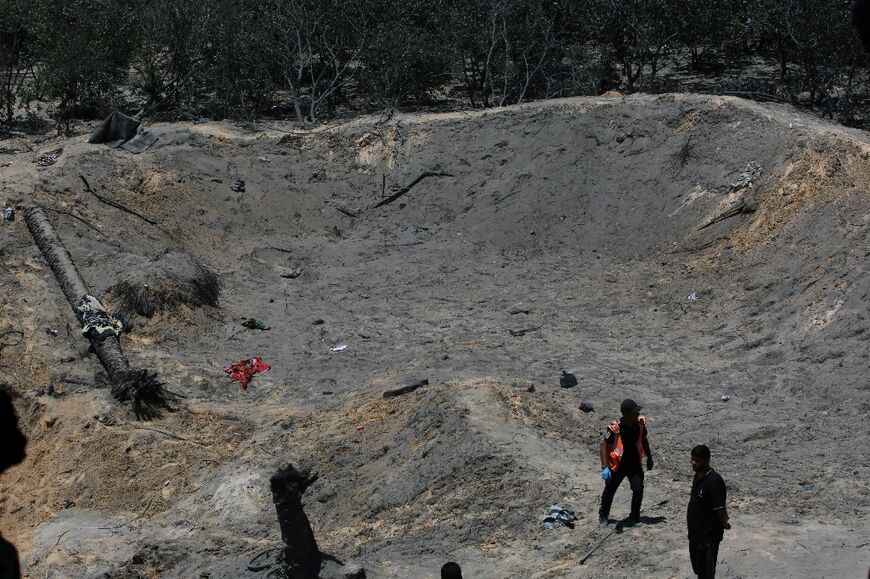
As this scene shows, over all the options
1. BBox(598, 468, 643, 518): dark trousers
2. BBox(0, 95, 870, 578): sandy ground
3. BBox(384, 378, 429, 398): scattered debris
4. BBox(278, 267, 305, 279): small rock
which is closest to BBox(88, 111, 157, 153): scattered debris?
BBox(0, 95, 870, 578): sandy ground

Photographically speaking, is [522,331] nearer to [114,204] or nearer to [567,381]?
[567,381]

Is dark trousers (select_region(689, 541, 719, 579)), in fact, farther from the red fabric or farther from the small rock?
the small rock

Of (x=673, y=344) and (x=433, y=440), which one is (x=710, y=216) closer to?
(x=673, y=344)

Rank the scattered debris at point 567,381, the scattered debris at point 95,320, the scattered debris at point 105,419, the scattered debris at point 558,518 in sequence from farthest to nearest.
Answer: the scattered debris at point 95,320
the scattered debris at point 567,381
the scattered debris at point 105,419
the scattered debris at point 558,518

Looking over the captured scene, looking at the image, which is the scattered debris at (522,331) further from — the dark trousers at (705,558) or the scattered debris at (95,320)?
the dark trousers at (705,558)

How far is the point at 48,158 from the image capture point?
61.4 ft

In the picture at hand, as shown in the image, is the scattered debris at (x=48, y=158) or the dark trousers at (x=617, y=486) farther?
the scattered debris at (x=48, y=158)

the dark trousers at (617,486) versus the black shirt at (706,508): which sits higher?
the black shirt at (706,508)

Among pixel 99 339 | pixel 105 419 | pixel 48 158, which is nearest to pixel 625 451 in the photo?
pixel 105 419

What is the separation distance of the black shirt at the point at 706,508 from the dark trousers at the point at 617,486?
1411mm

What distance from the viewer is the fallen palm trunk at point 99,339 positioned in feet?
42.6

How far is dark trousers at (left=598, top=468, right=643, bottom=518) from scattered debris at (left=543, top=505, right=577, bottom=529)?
0.41 m

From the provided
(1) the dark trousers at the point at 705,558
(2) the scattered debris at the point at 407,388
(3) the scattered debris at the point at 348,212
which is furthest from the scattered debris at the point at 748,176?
(1) the dark trousers at the point at 705,558

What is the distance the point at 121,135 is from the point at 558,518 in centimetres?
1377
